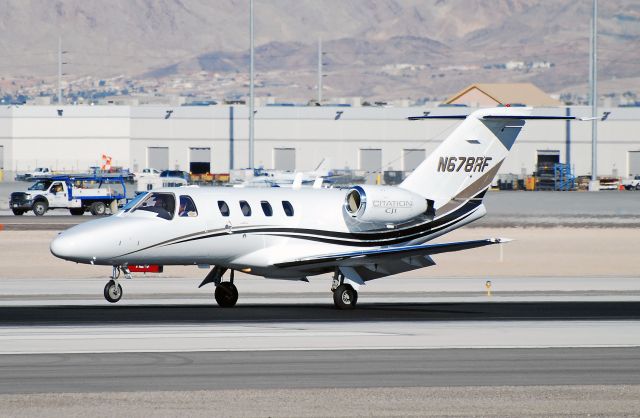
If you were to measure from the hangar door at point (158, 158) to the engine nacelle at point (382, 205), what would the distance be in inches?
3844

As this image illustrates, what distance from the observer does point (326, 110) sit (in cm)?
12606

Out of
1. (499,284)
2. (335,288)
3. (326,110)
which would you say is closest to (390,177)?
(326,110)

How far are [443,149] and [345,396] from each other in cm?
1647

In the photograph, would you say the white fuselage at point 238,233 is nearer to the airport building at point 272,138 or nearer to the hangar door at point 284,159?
the airport building at point 272,138

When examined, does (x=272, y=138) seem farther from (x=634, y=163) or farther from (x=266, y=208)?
(x=266, y=208)

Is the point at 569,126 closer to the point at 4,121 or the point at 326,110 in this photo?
the point at 326,110

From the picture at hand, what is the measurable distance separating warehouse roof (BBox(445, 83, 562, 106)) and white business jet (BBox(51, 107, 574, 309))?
143726 millimetres

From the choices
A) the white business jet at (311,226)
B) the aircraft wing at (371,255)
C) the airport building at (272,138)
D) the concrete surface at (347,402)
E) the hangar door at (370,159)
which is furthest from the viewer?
the hangar door at (370,159)

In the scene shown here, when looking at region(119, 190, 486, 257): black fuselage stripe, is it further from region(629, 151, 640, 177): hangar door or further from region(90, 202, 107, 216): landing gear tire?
region(629, 151, 640, 177): hangar door

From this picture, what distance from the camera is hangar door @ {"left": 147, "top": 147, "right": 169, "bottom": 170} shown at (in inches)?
5138

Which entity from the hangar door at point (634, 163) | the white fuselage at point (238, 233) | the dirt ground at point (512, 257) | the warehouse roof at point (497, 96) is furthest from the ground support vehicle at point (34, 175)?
the white fuselage at point (238, 233)

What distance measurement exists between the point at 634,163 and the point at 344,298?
311ft

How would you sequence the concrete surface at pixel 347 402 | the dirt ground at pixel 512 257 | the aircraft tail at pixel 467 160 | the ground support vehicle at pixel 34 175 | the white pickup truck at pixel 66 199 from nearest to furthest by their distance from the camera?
the concrete surface at pixel 347 402
the aircraft tail at pixel 467 160
the dirt ground at pixel 512 257
the white pickup truck at pixel 66 199
the ground support vehicle at pixel 34 175

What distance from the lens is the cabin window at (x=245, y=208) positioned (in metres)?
32.3
